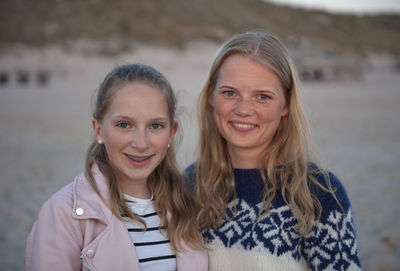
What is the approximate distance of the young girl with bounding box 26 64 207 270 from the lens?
1810 mm

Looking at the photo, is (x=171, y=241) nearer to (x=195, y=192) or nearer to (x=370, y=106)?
(x=195, y=192)

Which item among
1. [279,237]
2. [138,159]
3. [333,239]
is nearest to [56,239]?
[138,159]

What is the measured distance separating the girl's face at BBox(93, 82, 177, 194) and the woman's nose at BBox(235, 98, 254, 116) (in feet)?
1.54

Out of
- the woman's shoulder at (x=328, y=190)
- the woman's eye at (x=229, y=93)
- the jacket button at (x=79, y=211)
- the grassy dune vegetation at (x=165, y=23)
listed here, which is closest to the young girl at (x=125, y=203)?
the jacket button at (x=79, y=211)

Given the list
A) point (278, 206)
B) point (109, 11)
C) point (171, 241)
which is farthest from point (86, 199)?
point (109, 11)

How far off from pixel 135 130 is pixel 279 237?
3.44ft

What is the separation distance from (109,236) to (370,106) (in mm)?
17060

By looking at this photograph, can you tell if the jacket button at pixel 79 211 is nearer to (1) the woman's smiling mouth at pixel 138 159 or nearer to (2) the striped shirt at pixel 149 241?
(2) the striped shirt at pixel 149 241

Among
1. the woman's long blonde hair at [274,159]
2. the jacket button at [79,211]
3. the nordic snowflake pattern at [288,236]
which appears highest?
the woman's long blonde hair at [274,159]

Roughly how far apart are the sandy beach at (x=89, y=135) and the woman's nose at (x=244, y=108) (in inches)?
24.1

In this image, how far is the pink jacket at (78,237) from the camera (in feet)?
5.75

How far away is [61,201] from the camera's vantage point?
184 cm

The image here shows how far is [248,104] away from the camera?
2305 mm

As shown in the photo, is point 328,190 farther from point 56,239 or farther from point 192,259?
point 56,239
